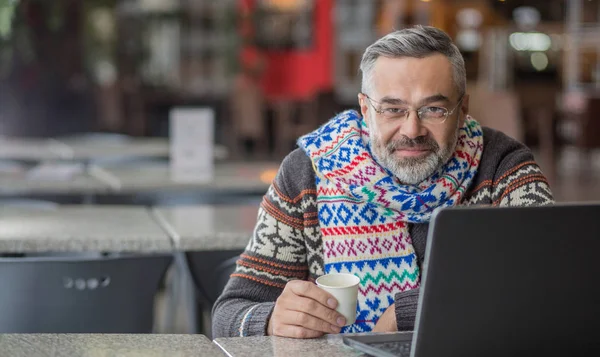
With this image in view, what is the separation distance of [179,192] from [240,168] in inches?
28.4

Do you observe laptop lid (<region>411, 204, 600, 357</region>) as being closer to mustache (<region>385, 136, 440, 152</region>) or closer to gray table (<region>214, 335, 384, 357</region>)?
gray table (<region>214, 335, 384, 357</region>)

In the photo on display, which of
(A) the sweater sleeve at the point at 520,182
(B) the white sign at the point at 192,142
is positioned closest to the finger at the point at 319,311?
(A) the sweater sleeve at the point at 520,182

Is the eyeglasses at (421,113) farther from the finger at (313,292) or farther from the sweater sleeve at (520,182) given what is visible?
the finger at (313,292)

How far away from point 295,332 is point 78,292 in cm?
93

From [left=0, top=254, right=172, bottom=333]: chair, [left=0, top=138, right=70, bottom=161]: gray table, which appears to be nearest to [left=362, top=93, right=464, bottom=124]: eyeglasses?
[left=0, top=254, right=172, bottom=333]: chair

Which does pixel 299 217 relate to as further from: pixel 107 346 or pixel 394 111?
pixel 107 346

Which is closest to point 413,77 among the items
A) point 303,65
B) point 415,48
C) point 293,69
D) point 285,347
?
point 415,48

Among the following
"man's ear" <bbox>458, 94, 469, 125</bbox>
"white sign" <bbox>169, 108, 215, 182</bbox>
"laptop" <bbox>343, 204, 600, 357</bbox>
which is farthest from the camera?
"white sign" <bbox>169, 108, 215, 182</bbox>

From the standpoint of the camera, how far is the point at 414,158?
1.79 m

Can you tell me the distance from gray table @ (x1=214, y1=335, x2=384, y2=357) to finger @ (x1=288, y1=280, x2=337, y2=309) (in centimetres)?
7

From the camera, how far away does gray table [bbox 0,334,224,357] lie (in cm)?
136

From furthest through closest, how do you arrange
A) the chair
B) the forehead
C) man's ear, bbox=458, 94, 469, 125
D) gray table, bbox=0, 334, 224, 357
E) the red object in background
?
the red object in background → the chair → man's ear, bbox=458, 94, 469, 125 → the forehead → gray table, bbox=0, 334, 224, 357

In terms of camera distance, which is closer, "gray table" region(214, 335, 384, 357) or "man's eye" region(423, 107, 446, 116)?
"gray table" region(214, 335, 384, 357)

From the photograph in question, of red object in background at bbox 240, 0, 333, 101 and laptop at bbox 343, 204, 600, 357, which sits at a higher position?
laptop at bbox 343, 204, 600, 357
